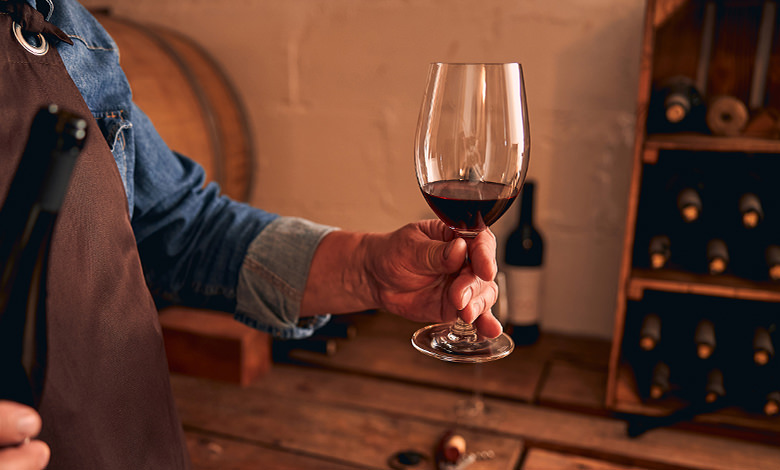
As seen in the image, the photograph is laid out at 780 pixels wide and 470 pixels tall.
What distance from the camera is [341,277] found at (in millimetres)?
883

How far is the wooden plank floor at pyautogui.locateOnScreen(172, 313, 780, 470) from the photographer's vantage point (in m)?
1.04

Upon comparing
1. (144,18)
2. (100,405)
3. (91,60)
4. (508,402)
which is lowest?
(508,402)

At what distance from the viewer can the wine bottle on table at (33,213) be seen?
0.97ft

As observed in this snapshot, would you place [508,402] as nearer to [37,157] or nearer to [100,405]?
[100,405]

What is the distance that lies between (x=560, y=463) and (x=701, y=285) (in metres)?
0.44

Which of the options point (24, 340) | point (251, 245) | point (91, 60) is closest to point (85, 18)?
point (91, 60)

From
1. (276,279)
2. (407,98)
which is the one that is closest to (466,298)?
(276,279)

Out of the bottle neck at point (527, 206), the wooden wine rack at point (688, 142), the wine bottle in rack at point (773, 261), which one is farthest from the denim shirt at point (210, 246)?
the wine bottle in rack at point (773, 261)

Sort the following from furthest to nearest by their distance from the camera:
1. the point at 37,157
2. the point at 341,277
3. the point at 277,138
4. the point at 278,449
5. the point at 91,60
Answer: the point at 277,138, the point at 278,449, the point at 341,277, the point at 91,60, the point at 37,157

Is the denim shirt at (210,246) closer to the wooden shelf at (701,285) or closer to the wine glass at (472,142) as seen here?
the wine glass at (472,142)

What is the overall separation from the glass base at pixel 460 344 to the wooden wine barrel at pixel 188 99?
911 mm

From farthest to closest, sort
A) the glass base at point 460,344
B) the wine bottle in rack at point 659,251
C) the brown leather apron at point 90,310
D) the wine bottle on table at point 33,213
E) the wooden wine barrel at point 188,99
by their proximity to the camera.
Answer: the wooden wine barrel at point 188,99, the wine bottle in rack at point 659,251, the glass base at point 460,344, the brown leather apron at point 90,310, the wine bottle on table at point 33,213

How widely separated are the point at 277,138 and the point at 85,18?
42.5 inches

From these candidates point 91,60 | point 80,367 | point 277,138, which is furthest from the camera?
point 277,138
